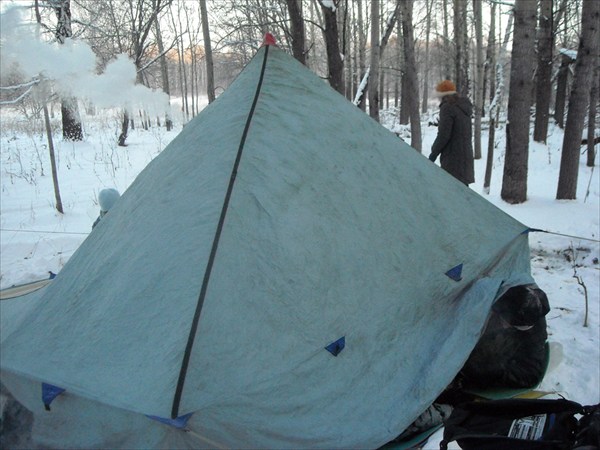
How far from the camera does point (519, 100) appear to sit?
6172 mm

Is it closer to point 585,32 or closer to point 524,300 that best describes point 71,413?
point 524,300

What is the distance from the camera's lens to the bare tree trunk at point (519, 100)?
595cm

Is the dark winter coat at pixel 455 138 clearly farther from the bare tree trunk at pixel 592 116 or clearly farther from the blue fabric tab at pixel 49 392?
the bare tree trunk at pixel 592 116

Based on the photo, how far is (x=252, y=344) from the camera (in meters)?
2.04

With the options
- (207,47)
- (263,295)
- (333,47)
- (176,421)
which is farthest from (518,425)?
(207,47)

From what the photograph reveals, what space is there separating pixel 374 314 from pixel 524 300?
2.93 feet

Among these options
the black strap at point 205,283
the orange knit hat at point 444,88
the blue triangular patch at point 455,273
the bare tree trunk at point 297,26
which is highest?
the bare tree trunk at point 297,26

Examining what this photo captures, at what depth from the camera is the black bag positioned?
177cm

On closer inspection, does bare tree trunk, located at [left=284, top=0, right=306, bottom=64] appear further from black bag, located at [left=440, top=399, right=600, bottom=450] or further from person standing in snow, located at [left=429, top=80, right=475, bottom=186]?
black bag, located at [left=440, top=399, right=600, bottom=450]

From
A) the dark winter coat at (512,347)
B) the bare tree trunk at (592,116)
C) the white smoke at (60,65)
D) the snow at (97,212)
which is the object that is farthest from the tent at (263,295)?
the bare tree trunk at (592,116)

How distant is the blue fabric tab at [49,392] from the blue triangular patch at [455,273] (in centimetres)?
217

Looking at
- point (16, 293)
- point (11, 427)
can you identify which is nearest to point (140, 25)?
point (16, 293)

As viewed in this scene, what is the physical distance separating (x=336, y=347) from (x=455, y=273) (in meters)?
1.04

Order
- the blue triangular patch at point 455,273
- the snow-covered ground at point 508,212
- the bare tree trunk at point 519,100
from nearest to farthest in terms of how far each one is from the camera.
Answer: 1. the blue triangular patch at point 455,273
2. the snow-covered ground at point 508,212
3. the bare tree trunk at point 519,100
